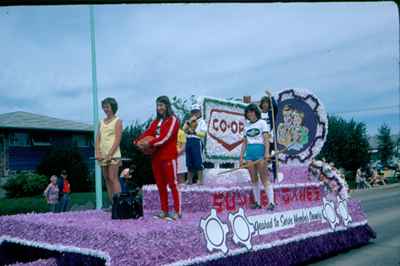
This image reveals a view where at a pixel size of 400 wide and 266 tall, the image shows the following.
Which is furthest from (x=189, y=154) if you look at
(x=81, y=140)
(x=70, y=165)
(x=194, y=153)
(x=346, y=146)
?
(x=346, y=146)

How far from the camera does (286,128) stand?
27.0 ft

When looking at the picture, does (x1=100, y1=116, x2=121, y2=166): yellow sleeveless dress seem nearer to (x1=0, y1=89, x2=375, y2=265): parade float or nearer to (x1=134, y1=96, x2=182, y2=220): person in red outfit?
(x1=134, y1=96, x2=182, y2=220): person in red outfit

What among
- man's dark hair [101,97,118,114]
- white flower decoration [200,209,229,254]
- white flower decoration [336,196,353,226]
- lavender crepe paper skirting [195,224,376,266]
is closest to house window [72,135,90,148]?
white flower decoration [336,196,353,226]

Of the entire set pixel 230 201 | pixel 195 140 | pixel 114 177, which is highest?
pixel 195 140

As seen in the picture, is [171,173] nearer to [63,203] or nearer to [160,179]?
[160,179]

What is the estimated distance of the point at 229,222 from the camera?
16.8 feet

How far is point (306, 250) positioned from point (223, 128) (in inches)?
96.1

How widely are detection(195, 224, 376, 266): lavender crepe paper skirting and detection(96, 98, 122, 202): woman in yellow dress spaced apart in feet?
5.45

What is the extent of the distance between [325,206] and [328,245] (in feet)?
1.83

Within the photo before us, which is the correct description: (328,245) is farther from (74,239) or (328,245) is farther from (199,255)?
(74,239)

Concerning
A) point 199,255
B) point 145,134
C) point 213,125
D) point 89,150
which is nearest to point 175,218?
point 199,255

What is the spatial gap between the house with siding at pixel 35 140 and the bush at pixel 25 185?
1.62 ft

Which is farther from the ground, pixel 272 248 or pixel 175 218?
pixel 175 218

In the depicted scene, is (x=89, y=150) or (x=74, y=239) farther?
(x=89, y=150)
